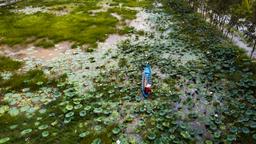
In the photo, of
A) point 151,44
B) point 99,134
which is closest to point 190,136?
point 99,134

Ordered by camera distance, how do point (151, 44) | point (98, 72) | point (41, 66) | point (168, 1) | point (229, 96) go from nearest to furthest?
point (229, 96) < point (98, 72) < point (41, 66) < point (151, 44) < point (168, 1)

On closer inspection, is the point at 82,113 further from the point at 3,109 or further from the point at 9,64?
the point at 9,64

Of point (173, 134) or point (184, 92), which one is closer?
point (173, 134)

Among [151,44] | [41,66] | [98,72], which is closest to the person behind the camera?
[98,72]

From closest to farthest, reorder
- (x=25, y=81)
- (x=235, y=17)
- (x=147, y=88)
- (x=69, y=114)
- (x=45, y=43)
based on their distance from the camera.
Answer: (x=69, y=114) < (x=147, y=88) < (x=25, y=81) < (x=235, y=17) < (x=45, y=43)

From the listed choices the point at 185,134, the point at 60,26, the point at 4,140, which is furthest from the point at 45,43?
the point at 185,134

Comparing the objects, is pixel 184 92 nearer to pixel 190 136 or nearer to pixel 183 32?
pixel 190 136

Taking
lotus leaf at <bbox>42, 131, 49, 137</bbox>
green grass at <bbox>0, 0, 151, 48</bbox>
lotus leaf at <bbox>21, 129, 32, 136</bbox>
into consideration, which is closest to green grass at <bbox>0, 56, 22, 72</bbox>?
green grass at <bbox>0, 0, 151, 48</bbox>
